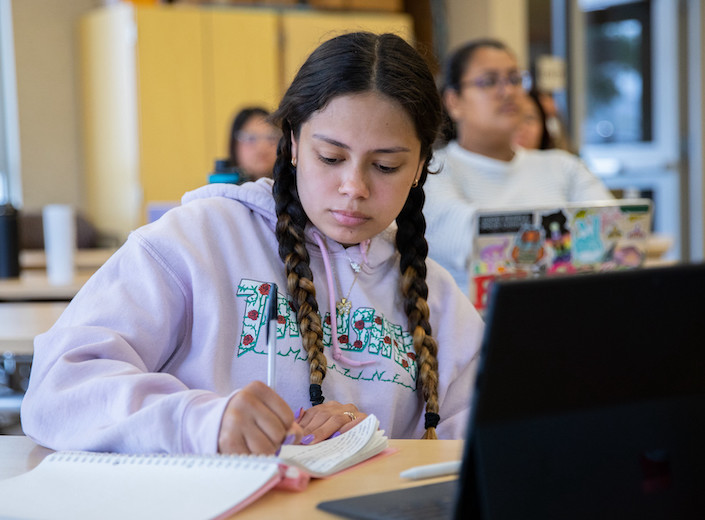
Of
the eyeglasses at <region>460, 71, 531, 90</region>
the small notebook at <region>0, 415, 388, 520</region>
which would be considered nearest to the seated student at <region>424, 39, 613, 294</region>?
the eyeglasses at <region>460, 71, 531, 90</region>

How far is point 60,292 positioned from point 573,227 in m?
1.49

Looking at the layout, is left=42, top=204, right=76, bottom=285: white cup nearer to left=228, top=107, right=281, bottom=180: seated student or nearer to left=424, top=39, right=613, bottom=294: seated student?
left=424, top=39, right=613, bottom=294: seated student

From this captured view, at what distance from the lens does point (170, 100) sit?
4324mm

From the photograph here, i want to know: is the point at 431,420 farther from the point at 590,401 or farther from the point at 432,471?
the point at 590,401

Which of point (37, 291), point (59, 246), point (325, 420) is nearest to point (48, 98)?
point (59, 246)

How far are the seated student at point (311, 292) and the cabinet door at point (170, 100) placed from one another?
313 centimetres

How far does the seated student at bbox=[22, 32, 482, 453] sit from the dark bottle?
1702mm

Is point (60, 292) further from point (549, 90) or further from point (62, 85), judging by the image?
point (549, 90)

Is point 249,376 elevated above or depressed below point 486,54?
below

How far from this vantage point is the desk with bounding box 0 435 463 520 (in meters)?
0.74

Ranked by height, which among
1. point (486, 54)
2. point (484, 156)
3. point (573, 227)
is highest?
point (486, 54)

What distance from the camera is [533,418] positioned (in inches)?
23.3

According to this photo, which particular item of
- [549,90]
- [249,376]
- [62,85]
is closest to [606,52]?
[549,90]

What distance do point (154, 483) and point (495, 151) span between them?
81.5 inches
